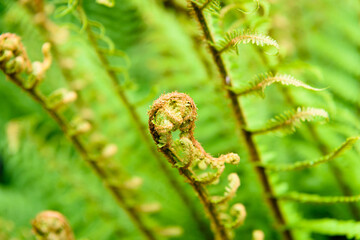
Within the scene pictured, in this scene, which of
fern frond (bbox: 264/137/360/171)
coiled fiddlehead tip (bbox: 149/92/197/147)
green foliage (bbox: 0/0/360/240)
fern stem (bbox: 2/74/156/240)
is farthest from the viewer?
green foliage (bbox: 0/0/360/240)

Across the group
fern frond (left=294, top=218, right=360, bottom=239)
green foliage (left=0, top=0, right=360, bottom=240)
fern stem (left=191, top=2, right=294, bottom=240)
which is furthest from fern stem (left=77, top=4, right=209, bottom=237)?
fern frond (left=294, top=218, right=360, bottom=239)

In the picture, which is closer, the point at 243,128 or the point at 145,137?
the point at 243,128

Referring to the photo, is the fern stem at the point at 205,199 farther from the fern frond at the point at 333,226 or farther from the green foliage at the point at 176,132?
the fern frond at the point at 333,226

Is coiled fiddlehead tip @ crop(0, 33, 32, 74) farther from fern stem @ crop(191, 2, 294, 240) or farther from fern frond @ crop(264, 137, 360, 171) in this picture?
fern frond @ crop(264, 137, 360, 171)

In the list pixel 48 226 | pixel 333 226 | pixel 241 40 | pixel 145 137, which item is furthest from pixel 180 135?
pixel 145 137

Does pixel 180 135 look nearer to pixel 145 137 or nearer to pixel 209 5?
pixel 209 5

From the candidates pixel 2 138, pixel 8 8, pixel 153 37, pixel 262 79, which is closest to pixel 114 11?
pixel 153 37
